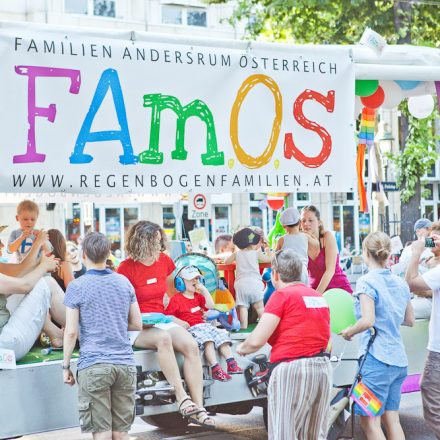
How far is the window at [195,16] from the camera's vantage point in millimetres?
33969

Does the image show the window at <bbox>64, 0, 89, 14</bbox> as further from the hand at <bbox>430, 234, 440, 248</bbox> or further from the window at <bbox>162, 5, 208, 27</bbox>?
the hand at <bbox>430, 234, 440, 248</bbox>

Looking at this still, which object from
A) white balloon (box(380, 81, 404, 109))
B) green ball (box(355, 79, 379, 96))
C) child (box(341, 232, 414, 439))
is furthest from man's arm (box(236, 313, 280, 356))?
white balloon (box(380, 81, 404, 109))

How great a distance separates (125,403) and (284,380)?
3.61 feet

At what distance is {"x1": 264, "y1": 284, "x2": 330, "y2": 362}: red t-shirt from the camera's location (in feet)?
17.0

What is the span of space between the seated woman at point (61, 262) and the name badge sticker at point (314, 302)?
238 cm

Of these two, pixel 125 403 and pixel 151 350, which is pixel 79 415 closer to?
pixel 125 403

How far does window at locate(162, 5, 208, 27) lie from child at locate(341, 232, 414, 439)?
28.9 metres

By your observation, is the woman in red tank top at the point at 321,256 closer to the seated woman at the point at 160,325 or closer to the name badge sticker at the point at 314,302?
the seated woman at the point at 160,325

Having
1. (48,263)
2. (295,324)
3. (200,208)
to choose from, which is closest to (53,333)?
(48,263)

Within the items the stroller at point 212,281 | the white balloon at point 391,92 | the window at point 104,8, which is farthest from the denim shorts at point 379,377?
the window at point 104,8

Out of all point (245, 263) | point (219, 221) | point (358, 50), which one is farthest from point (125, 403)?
point (219, 221)

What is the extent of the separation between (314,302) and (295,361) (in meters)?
0.38

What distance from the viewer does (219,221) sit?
34344mm

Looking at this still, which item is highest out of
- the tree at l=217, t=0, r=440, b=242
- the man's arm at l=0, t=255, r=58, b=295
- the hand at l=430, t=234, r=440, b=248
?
the tree at l=217, t=0, r=440, b=242
